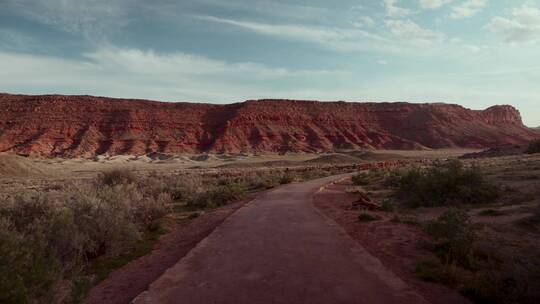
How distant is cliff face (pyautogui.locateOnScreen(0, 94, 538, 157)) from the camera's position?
8688cm

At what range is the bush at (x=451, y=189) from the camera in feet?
54.1

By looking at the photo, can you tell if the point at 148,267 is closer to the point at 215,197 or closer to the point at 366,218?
the point at 366,218

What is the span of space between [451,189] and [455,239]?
9804 mm

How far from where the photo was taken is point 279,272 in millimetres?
7262

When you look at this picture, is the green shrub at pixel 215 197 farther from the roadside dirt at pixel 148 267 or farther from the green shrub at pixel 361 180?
the green shrub at pixel 361 180

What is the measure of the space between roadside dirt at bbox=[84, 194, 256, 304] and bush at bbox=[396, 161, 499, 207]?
8.77 m

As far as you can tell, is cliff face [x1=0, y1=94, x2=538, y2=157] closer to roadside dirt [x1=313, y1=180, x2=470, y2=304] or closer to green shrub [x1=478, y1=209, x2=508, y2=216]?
roadside dirt [x1=313, y1=180, x2=470, y2=304]

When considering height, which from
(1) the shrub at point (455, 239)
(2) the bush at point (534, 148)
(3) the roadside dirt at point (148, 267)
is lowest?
(3) the roadside dirt at point (148, 267)

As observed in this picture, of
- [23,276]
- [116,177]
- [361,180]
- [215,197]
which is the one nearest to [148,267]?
[23,276]

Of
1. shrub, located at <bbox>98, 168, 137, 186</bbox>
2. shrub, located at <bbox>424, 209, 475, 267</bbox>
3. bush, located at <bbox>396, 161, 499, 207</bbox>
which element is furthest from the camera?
shrub, located at <bbox>98, 168, 137, 186</bbox>

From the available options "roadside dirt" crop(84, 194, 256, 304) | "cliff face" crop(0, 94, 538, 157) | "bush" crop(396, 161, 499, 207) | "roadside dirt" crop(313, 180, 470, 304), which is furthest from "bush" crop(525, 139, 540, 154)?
"roadside dirt" crop(84, 194, 256, 304)

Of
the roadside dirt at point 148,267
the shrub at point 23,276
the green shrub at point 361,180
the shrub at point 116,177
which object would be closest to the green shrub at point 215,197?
the roadside dirt at point 148,267

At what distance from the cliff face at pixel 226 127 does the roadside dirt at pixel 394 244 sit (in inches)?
2960

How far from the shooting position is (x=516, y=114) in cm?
12800
